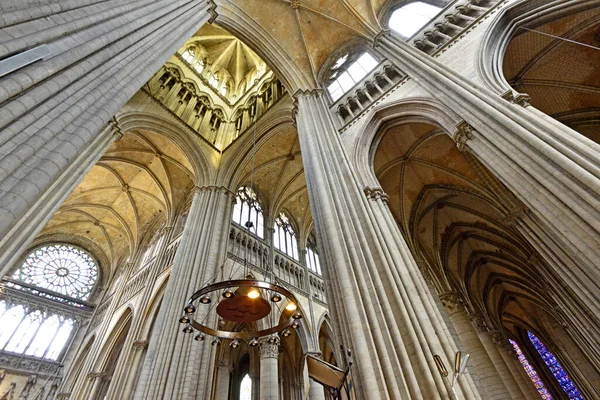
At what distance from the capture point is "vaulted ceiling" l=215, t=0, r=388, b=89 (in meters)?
11.6

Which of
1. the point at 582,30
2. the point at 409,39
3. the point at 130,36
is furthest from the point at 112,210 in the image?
the point at 582,30

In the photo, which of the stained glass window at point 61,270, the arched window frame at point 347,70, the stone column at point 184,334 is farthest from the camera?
the stained glass window at point 61,270

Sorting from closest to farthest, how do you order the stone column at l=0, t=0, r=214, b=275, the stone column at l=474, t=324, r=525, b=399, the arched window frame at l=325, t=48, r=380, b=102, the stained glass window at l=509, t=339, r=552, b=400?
the stone column at l=0, t=0, r=214, b=275 → the stone column at l=474, t=324, r=525, b=399 → the arched window frame at l=325, t=48, r=380, b=102 → the stained glass window at l=509, t=339, r=552, b=400

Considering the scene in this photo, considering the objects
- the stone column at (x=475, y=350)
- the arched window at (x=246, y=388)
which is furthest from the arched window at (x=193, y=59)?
the stone column at (x=475, y=350)

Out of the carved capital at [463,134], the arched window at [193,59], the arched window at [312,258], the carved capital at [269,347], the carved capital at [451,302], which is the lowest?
the carved capital at [269,347]

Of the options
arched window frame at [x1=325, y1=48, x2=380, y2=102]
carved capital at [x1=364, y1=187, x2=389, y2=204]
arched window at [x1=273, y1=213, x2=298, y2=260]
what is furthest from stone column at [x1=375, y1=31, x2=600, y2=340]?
arched window at [x1=273, y1=213, x2=298, y2=260]

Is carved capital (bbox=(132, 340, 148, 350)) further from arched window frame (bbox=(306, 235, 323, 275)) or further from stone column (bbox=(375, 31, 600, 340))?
stone column (bbox=(375, 31, 600, 340))

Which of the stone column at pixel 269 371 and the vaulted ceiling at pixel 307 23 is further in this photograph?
the vaulted ceiling at pixel 307 23

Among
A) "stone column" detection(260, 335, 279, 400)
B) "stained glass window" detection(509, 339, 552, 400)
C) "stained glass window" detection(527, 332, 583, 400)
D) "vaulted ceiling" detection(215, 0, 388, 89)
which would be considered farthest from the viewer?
"stained glass window" detection(509, 339, 552, 400)

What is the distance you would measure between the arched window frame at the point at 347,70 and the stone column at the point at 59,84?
673cm

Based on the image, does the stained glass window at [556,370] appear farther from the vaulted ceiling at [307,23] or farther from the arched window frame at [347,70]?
the vaulted ceiling at [307,23]

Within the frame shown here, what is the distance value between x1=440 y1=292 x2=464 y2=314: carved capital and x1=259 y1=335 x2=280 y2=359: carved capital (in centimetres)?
689

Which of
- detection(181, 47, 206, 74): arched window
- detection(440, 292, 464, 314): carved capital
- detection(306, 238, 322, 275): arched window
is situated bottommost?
detection(440, 292, 464, 314): carved capital

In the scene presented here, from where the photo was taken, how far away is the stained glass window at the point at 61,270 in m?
17.2
